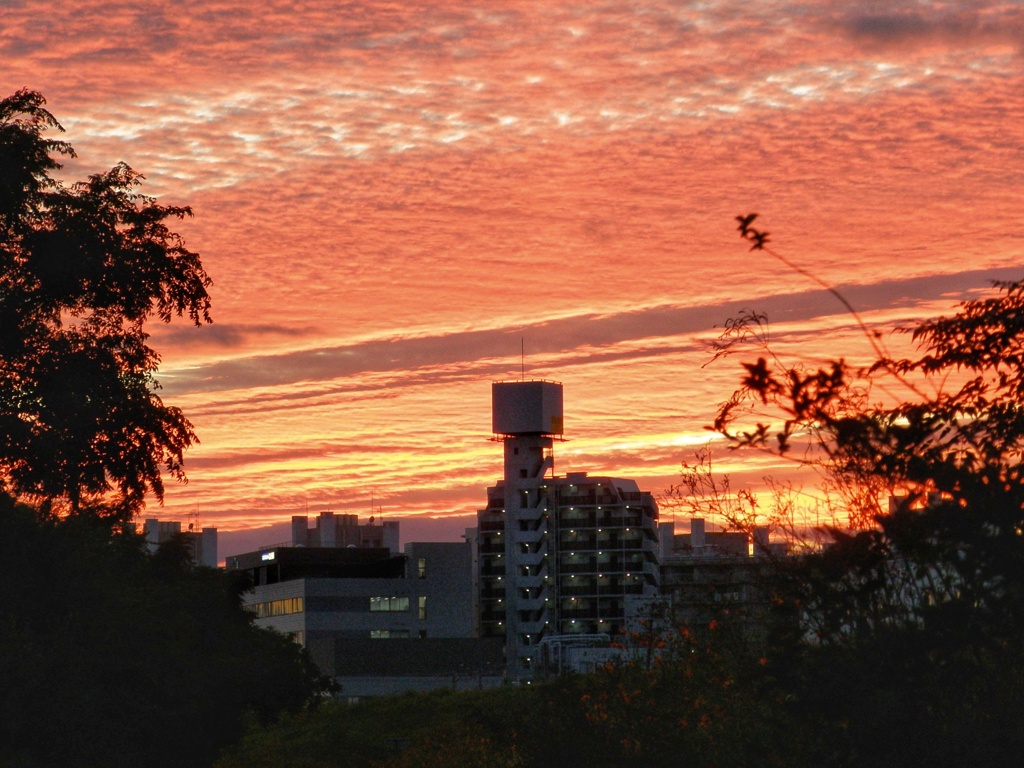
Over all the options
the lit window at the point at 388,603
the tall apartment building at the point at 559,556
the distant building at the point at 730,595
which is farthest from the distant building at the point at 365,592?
the distant building at the point at 730,595

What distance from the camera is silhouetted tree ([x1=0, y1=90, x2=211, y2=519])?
28625 millimetres

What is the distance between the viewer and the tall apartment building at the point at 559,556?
18075 cm

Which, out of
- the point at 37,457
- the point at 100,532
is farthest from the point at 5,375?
the point at 100,532

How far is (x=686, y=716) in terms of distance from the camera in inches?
766

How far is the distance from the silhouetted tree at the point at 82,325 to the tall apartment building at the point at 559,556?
149425 mm

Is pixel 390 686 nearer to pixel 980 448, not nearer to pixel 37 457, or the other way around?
pixel 37 457

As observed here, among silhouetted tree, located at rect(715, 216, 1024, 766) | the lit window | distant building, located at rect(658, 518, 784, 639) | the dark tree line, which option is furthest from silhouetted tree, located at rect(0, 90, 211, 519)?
the lit window

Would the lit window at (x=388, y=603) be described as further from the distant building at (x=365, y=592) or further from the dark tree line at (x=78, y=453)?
the dark tree line at (x=78, y=453)

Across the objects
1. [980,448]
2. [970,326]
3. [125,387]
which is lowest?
[980,448]

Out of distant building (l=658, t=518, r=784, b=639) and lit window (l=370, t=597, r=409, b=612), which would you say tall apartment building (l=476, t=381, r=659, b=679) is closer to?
lit window (l=370, t=597, r=409, b=612)

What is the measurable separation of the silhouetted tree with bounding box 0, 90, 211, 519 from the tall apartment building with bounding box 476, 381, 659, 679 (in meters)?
149

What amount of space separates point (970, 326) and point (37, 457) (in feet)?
69.3

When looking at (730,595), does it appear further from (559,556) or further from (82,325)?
(559,556)

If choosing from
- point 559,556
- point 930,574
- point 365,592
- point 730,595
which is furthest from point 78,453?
point 559,556
